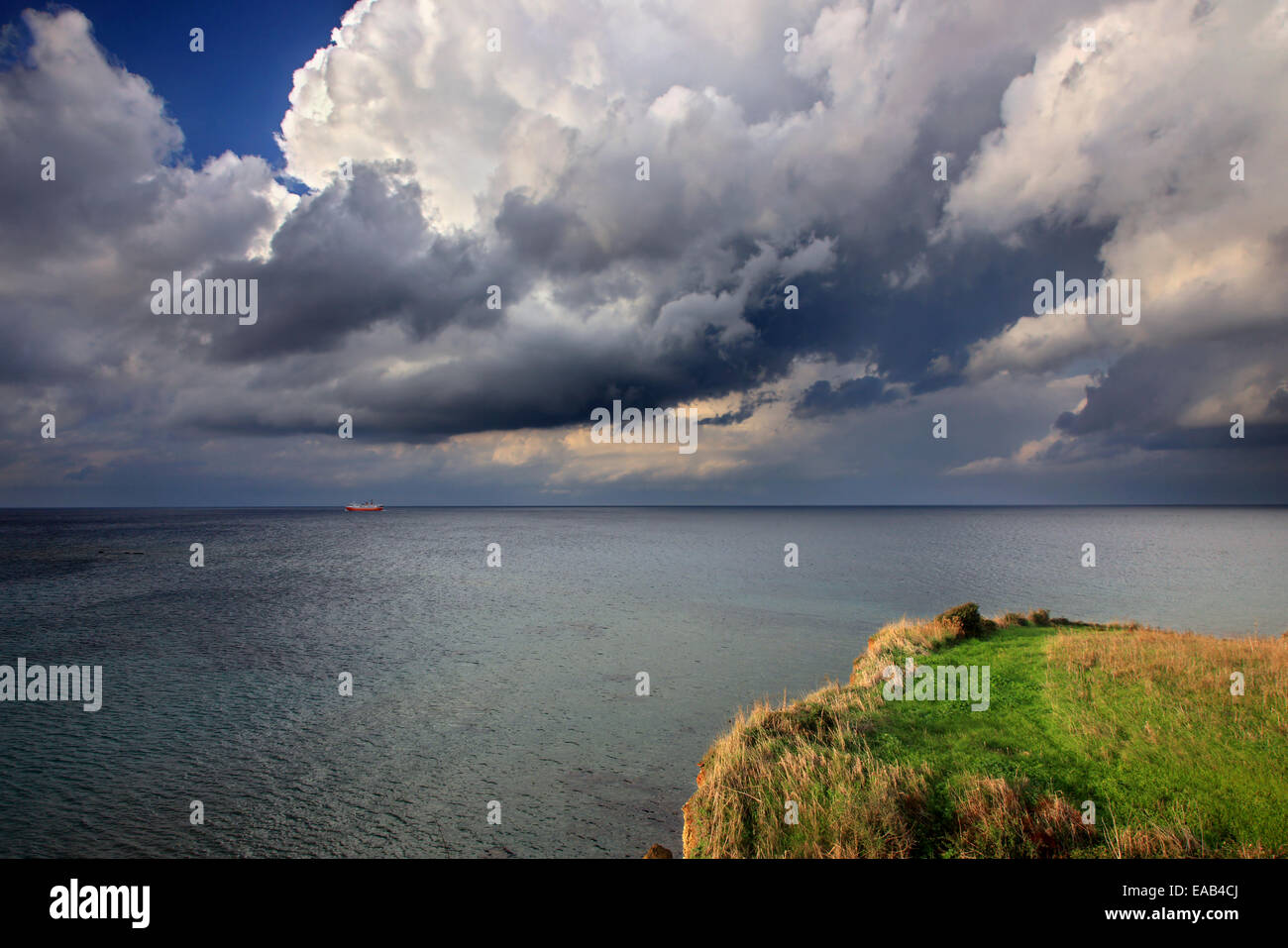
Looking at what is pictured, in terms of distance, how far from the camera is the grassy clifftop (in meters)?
9.22

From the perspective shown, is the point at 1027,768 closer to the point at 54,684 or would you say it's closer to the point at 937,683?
the point at 937,683

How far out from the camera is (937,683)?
17.8m

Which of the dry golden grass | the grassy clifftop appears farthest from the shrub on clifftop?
the grassy clifftop

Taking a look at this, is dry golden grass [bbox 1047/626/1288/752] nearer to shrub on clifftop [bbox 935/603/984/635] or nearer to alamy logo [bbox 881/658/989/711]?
alamy logo [bbox 881/658/989/711]

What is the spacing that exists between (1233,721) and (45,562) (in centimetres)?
10851

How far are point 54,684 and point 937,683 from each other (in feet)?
120

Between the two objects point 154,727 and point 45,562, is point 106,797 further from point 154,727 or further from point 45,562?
point 45,562
